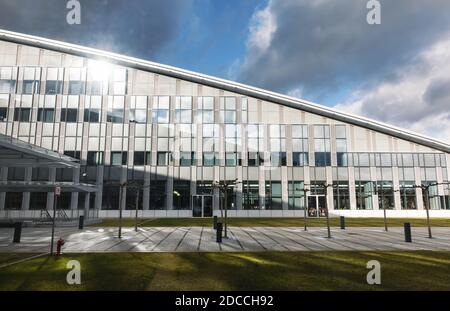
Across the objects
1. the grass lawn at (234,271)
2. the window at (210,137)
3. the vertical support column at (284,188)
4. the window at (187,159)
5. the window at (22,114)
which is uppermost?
the window at (22,114)

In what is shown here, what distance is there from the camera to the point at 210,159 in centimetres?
5406

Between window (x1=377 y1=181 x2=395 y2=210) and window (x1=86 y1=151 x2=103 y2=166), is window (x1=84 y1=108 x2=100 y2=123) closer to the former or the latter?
window (x1=86 y1=151 x2=103 y2=166)

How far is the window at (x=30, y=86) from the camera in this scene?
54.4 m

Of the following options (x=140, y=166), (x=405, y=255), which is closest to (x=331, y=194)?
(x=140, y=166)

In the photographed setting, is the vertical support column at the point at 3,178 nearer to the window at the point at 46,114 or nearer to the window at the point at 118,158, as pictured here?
the window at the point at 46,114

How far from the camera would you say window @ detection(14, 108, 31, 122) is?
53.7 meters

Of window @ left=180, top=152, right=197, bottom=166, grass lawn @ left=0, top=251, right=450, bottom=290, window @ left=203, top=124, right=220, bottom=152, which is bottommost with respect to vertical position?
grass lawn @ left=0, top=251, right=450, bottom=290

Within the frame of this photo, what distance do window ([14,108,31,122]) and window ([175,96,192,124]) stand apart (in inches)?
1009

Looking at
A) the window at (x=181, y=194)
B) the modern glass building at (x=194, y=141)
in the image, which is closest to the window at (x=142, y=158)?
the modern glass building at (x=194, y=141)

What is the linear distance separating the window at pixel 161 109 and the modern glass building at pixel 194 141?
0.60 ft

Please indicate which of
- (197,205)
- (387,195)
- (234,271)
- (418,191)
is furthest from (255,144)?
(234,271)

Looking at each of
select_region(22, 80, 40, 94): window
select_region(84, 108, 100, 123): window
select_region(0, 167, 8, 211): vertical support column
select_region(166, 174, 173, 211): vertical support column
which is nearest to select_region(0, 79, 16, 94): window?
select_region(22, 80, 40, 94): window

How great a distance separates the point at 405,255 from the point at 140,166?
4483 cm

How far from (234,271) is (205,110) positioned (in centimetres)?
4552
